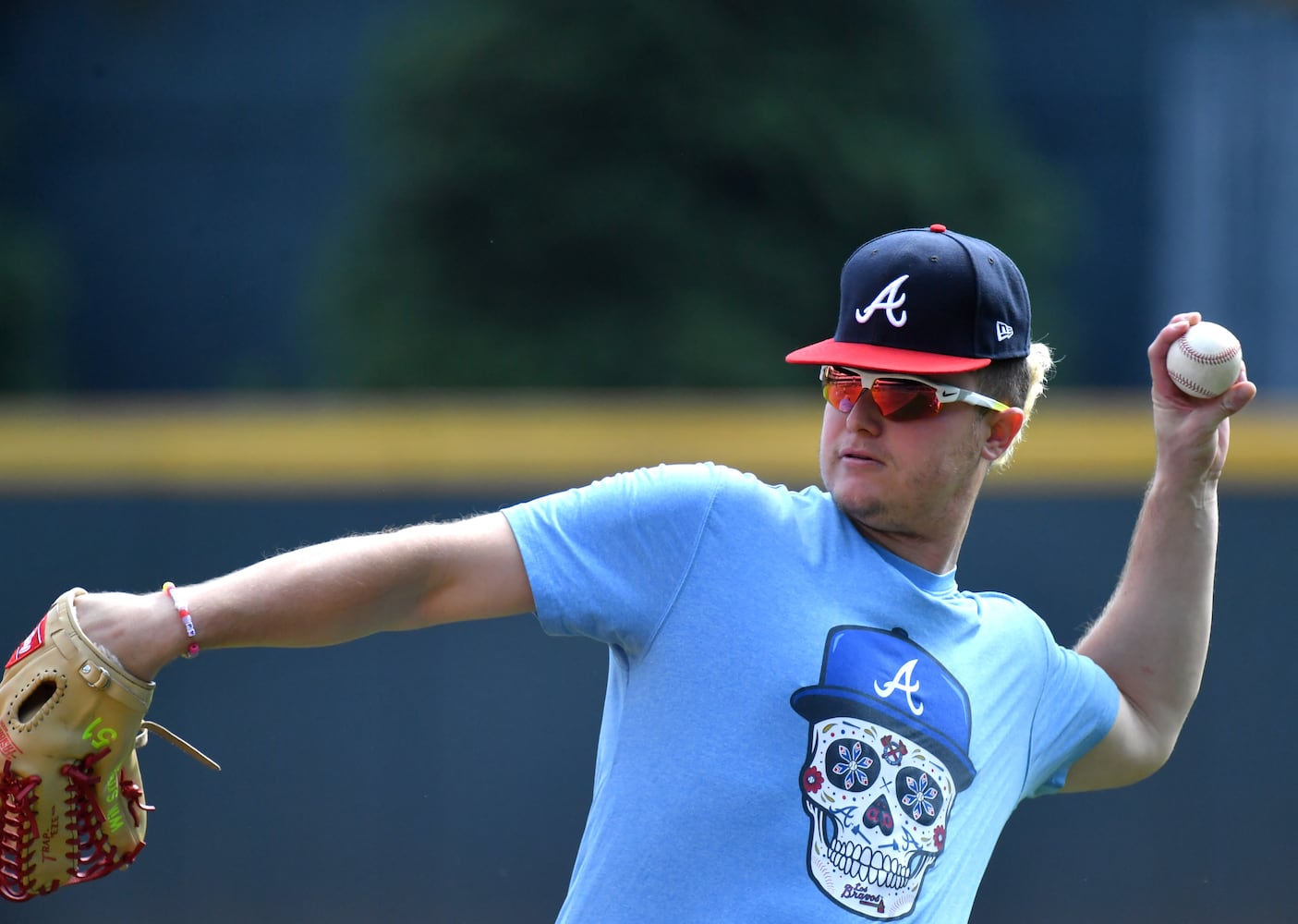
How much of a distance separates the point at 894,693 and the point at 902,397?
1.48 ft

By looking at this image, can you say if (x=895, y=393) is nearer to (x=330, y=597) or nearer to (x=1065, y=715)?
(x=1065, y=715)

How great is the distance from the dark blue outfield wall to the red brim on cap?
3.28 meters

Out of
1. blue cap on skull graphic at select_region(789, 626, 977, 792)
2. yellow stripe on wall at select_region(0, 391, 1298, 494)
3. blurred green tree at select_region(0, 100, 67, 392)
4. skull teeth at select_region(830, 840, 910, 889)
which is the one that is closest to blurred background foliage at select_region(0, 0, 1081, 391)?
blurred green tree at select_region(0, 100, 67, 392)

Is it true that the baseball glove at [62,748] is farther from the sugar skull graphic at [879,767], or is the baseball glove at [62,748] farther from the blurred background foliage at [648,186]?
the blurred background foliage at [648,186]

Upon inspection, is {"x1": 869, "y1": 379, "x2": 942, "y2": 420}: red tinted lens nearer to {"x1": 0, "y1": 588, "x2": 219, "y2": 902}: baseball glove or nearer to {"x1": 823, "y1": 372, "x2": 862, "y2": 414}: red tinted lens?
{"x1": 823, "y1": 372, "x2": 862, "y2": 414}: red tinted lens

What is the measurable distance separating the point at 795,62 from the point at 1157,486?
6.75 metres

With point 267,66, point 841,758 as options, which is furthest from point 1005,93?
point 841,758

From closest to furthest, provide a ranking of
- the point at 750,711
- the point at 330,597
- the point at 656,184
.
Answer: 1. the point at 330,597
2. the point at 750,711
3. the point at 656,184

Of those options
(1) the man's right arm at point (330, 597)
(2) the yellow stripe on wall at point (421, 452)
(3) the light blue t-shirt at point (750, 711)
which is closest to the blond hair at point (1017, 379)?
(3) the light blue t-shirt at point (750, 711)

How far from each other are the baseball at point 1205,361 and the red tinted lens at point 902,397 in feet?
1.84

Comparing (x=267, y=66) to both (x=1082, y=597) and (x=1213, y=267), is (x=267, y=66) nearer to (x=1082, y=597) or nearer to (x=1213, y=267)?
(x=1213, y=267)

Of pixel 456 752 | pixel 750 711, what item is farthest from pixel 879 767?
pixel 456 752

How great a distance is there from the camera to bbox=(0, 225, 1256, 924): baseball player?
6.40 ft

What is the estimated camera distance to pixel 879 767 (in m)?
2.17
